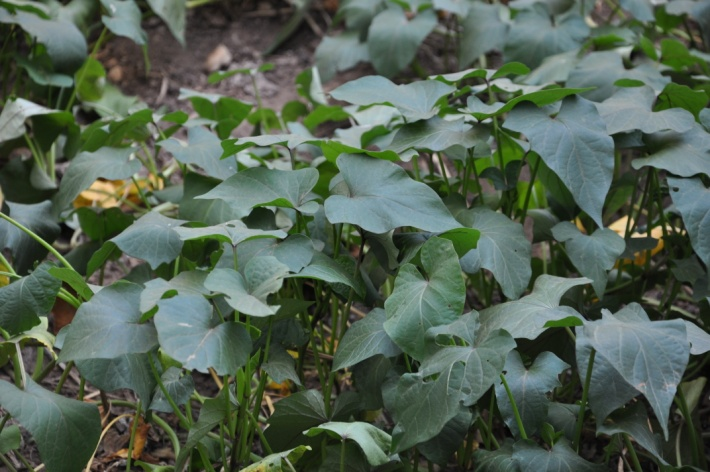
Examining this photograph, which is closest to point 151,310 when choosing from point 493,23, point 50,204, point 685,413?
point 50,204

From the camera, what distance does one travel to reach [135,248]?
4.09 feet

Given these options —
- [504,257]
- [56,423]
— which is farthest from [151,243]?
[504,257]

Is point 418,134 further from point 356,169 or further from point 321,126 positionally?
point 321,126

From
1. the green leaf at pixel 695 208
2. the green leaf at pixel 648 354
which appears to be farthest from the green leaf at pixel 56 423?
the green leaf at pixel 695 208

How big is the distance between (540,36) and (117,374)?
4.68 feet

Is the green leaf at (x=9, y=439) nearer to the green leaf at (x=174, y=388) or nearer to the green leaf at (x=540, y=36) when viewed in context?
the green leaf at (x=174, y=388)

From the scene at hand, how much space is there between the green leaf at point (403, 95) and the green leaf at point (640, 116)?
0.28 m

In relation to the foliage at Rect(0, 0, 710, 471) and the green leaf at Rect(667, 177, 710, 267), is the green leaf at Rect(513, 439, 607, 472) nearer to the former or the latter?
the foliage at Rect(0, 0, 710, 471)

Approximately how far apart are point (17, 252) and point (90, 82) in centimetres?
83

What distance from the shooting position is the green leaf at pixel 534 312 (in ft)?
3.46

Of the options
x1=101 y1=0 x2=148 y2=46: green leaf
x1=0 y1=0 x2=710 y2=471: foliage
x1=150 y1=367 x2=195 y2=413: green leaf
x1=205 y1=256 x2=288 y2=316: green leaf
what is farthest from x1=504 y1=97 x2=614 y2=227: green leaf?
x1=101 y1=0 x2=148 y2=46: green leaf

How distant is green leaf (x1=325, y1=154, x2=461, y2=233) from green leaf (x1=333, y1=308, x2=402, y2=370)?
0.14m

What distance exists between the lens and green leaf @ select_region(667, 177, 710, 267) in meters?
1.26

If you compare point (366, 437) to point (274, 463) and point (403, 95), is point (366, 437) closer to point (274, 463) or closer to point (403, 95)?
point (274, 463)
